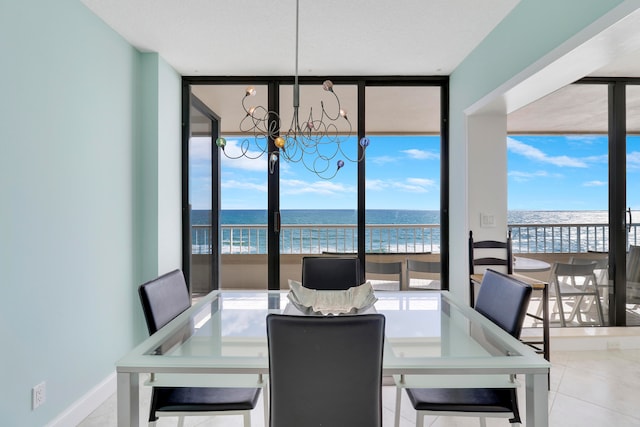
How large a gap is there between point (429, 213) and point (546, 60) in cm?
203

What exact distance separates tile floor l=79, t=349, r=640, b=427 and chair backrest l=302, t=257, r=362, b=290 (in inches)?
32.7

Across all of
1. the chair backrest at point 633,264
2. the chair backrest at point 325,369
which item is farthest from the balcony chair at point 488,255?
the chair backrest at point 325,369

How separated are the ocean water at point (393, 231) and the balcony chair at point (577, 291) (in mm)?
320

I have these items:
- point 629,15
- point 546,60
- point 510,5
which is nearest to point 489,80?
point 510,5

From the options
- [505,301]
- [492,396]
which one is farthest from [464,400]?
[505,301]

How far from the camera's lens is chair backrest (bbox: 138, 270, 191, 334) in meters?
1.72

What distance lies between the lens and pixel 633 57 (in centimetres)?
308

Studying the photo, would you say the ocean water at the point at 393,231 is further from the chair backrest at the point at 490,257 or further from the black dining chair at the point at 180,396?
the black dining chair at the point at 180,396

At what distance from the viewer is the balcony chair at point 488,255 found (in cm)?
313

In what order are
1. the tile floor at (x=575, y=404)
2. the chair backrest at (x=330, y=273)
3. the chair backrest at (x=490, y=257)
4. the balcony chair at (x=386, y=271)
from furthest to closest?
1. the balcony chair at (x=386, y=271)
2. the chair backrest at (x=490, y=257)
3. the chair backrest at (x=330, y=273)
4. the tile floor at (x=575, y=404)

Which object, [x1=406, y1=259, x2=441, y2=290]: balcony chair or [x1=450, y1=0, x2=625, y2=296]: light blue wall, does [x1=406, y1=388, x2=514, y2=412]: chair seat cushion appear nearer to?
[x1=450, y1=0, x2=625, y2=296]: light blue wall

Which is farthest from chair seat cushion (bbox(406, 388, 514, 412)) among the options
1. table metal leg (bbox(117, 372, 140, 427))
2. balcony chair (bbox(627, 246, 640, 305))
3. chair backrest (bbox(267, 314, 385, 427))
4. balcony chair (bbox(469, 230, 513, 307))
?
balcony chair (bbox(627, 246, 640, 305))

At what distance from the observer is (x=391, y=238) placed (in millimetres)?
4230

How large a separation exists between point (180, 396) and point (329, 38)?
101 inches
